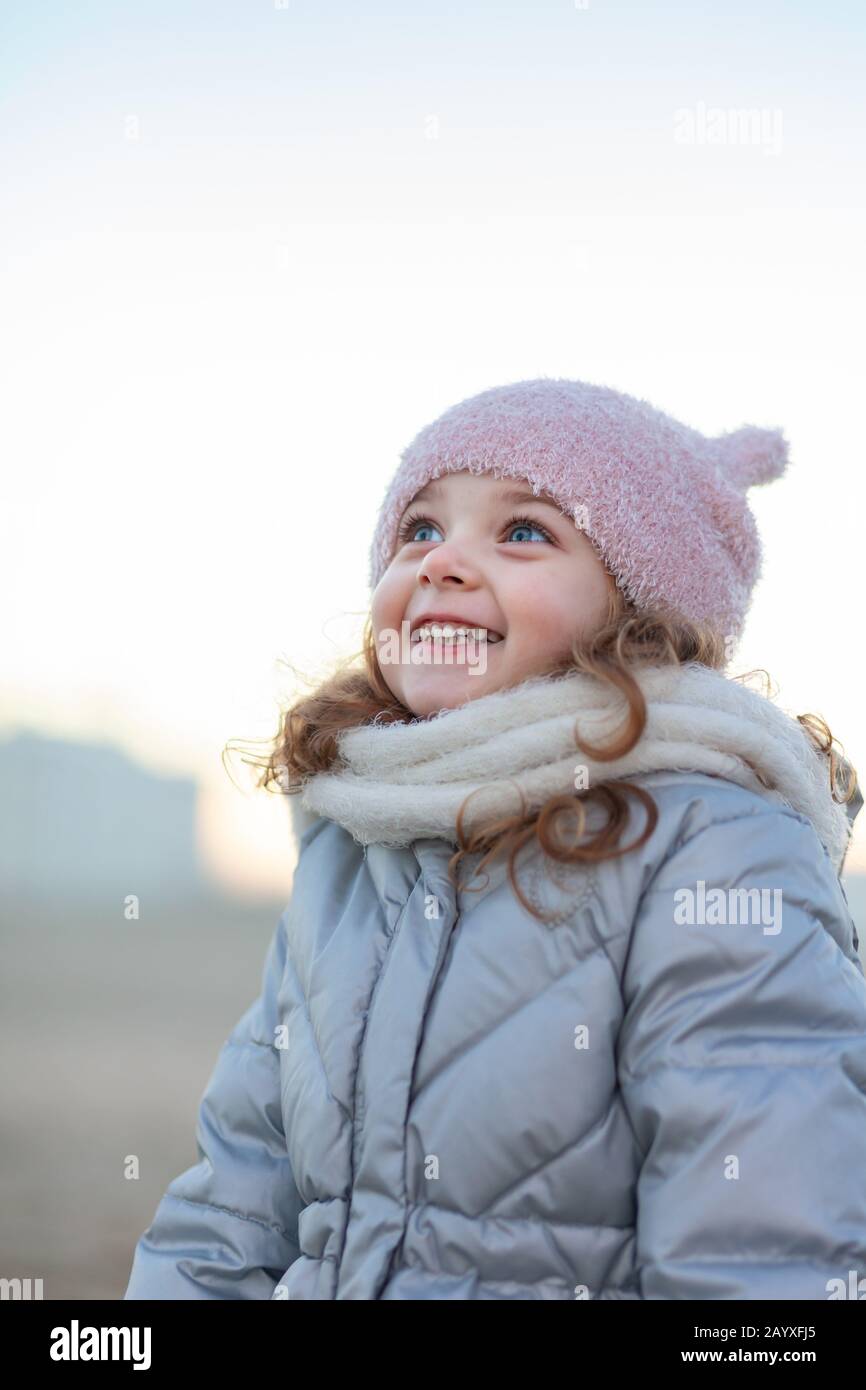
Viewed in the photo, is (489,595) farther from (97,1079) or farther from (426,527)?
(97,1079)

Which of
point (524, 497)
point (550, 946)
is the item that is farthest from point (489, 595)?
point (550, 946)

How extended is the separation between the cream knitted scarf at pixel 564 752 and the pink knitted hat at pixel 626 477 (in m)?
0.24

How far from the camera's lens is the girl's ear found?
1.93 m

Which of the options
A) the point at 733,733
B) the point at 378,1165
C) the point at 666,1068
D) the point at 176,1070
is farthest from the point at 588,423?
the point at 176,1070

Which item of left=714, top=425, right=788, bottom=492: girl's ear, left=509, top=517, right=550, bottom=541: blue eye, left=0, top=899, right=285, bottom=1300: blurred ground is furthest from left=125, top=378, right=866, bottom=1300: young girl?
left=0, top=899, right=285, bottom=1300: blurred ground

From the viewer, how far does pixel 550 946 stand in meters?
1.32

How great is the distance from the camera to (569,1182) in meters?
1.25

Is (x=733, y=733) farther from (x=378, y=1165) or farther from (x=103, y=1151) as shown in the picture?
(x=103, y=1151)

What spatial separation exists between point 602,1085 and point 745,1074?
0.53 feet

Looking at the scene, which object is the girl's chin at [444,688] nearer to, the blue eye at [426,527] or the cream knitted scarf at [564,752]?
the cream knitted scarf at [564,752]

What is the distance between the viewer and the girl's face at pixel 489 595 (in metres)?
1.57

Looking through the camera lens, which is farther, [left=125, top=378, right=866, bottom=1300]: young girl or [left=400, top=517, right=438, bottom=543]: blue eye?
[left=400, top=517, right=438, bottom=543]: blue eye

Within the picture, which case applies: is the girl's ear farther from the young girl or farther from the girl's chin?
the girl's chin
